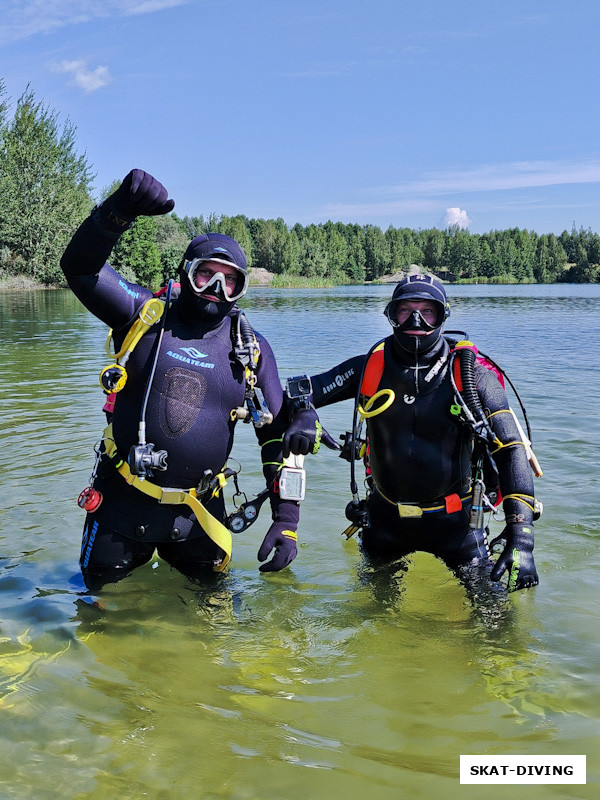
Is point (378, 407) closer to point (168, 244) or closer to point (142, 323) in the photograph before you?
point (142, 323)

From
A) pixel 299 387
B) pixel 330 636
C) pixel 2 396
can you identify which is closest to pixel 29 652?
pixel 330 636

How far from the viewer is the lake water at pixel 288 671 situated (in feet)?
8.90

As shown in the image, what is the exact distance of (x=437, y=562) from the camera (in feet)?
16.8

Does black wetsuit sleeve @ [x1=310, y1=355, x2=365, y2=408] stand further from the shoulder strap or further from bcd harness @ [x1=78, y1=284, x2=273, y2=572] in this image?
bcd harness @ [x1=78, y1=284, x2=273, y2=572]

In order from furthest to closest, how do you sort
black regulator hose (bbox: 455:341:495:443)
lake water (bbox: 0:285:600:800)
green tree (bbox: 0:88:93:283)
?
green tree (bbox: 0:88:93:283) < black regulator hose (bbox: 455:341:495:443) < lake water (bbox: 0:285:600:800)

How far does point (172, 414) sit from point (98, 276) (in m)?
0.74

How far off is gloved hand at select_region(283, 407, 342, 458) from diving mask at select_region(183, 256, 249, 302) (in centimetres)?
70

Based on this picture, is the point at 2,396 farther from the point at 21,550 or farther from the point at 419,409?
the point at 419,409

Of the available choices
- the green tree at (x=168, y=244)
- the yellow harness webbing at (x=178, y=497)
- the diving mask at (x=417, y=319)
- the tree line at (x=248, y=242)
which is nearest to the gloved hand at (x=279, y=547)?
the yellow harness webbing at (x=178, y=497)

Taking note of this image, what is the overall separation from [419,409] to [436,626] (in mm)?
1192

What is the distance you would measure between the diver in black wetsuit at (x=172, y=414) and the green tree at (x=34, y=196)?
160 ft

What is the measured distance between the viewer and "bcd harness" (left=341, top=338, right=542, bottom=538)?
3.78m

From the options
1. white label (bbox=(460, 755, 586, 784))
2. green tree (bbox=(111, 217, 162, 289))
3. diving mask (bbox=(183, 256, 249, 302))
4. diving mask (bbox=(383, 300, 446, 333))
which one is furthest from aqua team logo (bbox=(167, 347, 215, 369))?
green tree (bbox=(111, 217, 162, 289))

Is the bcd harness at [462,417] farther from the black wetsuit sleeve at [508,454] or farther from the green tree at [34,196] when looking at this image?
the green tree at [34,196]
